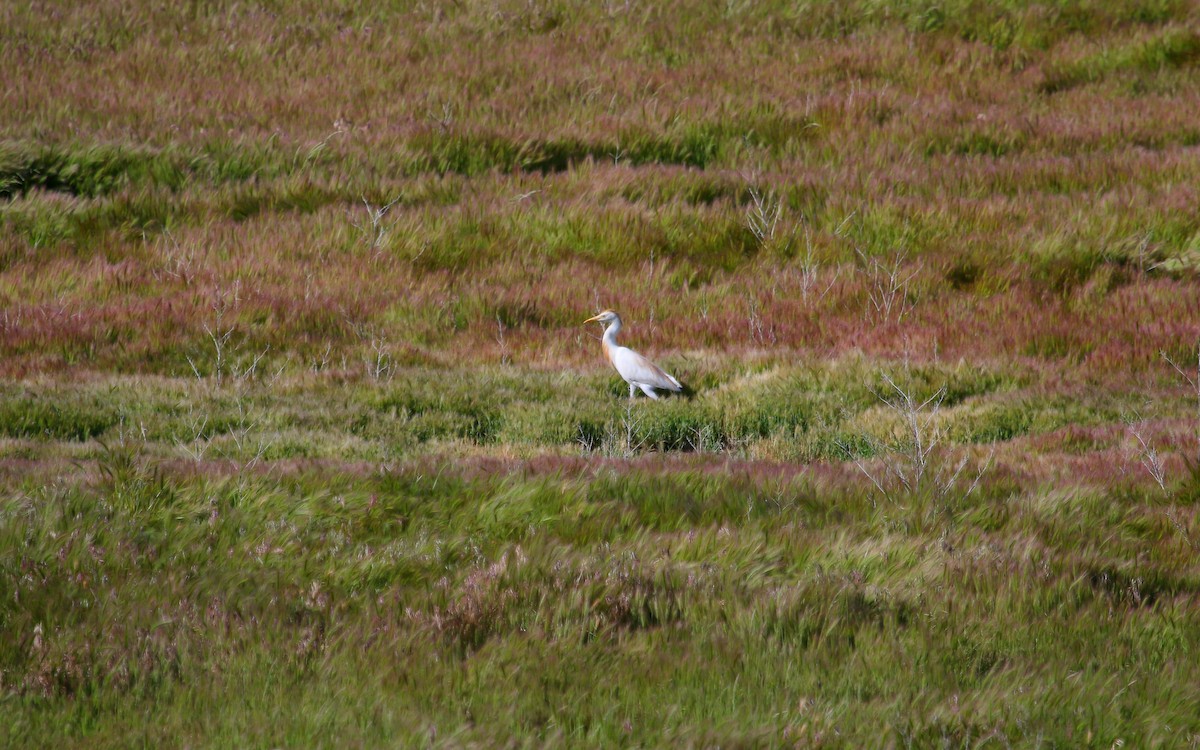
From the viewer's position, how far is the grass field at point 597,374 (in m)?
3.26

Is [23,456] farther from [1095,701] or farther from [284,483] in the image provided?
[1095,701]

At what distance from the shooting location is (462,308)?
9.84 metres

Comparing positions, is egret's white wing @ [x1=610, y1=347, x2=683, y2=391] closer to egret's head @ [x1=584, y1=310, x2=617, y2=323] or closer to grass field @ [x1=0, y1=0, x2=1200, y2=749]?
grass field @ [x1=0, y1=0, x2=1200, y2=749]

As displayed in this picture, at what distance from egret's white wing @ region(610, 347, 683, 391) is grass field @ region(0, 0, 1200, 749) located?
17 cm

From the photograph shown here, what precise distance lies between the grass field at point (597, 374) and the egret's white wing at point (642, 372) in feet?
0.56

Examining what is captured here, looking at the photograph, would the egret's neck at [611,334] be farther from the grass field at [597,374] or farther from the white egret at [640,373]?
the white egret at [640,373]

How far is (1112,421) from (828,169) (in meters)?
A: 6.42

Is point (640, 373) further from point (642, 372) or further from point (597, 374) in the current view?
point (597, 374)

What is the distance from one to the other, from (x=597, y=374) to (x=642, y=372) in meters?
0.81

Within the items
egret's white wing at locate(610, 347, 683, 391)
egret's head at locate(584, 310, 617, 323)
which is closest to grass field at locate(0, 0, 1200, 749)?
A: egret's white wing at locate(610, 347, 683, 391)

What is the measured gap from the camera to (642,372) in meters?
7.71

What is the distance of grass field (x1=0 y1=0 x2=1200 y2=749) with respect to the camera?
10.7 feet

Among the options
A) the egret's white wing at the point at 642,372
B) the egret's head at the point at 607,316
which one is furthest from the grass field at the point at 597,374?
the egret's head at the point at 607,316

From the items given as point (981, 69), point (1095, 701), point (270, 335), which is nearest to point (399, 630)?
point (1095, 701)
